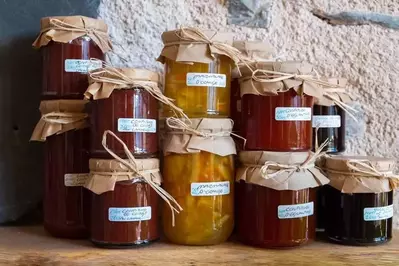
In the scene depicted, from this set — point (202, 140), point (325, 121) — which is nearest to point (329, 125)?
point (325, 121)

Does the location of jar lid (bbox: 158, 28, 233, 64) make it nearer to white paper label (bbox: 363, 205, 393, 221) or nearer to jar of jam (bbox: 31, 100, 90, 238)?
jar of jam (bbox: 31, 100, 90, 238)

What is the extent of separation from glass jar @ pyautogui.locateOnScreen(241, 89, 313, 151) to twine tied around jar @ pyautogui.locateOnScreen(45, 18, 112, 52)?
239mm

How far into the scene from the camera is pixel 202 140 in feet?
2.52

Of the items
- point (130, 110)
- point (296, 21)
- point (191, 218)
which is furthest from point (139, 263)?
point (296, 21)

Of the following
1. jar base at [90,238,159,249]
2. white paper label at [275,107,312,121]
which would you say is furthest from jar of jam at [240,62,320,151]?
jar base at [90,238,159,249]

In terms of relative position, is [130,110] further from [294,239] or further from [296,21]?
[296,21]

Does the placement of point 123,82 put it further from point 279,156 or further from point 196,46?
point 279,156

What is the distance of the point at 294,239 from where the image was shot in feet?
2.55

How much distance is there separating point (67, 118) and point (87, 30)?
0.13 m

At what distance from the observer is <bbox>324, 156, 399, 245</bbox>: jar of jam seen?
0.79 metres

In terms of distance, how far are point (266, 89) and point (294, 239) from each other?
0.70ft

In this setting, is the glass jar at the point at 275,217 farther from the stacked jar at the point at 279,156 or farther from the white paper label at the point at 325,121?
the white paper label at the point at 325,121

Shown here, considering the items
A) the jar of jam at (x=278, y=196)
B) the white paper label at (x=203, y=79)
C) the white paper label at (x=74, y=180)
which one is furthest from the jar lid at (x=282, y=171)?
the white paper label at (x=74, y=180)

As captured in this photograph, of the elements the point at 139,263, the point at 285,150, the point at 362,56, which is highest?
the point at 362,56
